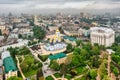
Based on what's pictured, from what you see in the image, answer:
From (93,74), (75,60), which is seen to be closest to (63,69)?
(75,60)

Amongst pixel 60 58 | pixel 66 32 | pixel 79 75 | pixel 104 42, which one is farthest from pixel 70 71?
pixel 66 32

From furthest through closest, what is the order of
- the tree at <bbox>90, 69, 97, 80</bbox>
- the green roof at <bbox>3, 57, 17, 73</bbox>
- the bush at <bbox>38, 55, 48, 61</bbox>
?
the bush at <bbox>38, 55, 48, 61</bbox>, the green roof at <bbox>3, 57, 17, 73</bbox>, the tree at <bbox>90, 69, 97, 80</bbox>

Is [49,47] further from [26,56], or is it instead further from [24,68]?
[24,68]

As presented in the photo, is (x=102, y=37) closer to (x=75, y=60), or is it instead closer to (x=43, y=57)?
(x=75, y=60)

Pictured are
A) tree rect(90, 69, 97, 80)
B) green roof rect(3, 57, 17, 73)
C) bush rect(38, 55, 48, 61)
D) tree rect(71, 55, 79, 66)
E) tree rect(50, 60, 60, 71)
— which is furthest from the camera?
bush rect(38, 55, 48, 61)

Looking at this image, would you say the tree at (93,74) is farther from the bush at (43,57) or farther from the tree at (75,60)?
the bush at (43,57)

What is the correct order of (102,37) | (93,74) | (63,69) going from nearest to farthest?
(93,74)
(63,69)
(102,37)

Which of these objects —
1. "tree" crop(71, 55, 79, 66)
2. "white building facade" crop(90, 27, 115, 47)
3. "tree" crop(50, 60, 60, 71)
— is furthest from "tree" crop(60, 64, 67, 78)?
"white building facade" crop(90, 27, 115, 47)

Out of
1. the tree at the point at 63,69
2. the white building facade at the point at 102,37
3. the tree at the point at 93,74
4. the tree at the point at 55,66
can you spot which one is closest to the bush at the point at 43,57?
the tree at the point at 55,66

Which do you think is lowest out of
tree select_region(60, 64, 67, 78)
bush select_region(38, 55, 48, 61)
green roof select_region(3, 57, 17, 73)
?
bush select_region(38, 55, 48, 61)

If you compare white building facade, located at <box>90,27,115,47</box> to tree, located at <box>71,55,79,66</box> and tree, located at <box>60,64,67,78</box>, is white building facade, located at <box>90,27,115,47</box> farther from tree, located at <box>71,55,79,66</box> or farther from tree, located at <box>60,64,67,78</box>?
tree, located at <box>60,64,67,78</box>

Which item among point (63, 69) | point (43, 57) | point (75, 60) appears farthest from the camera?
point (43, 57)
